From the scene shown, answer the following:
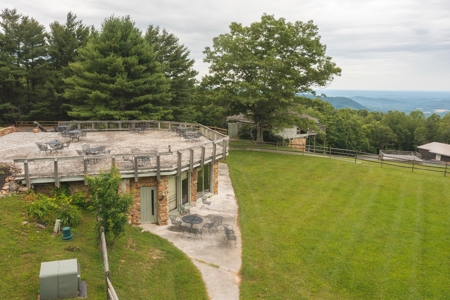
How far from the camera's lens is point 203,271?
1047 centimetres

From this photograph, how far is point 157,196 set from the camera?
44.9ft

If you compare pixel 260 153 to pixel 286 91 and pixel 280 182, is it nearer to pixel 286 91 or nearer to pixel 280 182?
pixel 286 91

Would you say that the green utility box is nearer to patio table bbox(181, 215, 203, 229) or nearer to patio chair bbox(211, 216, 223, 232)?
patio table bbox(181, 215, 203, 229)

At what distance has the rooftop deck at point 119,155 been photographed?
12258mm

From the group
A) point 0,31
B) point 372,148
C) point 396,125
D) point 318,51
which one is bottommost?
point 372,148

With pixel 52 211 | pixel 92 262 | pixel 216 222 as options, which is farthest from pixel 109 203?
pixel 216 222

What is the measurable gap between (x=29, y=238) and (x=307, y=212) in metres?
11.9

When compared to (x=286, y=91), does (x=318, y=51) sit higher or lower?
higher

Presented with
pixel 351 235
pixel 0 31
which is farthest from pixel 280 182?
pixel 0 31

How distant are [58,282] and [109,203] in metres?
2.96

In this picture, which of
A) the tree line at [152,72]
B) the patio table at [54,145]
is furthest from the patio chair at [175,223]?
the tree line at [152,72]

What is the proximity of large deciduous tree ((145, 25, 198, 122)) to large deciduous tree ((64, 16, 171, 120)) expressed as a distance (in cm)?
841

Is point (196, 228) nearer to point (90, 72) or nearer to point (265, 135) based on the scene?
point (90, 72)

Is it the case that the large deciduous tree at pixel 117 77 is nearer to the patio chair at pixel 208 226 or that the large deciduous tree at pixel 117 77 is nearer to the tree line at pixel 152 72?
the tree line at pixel 152 72
